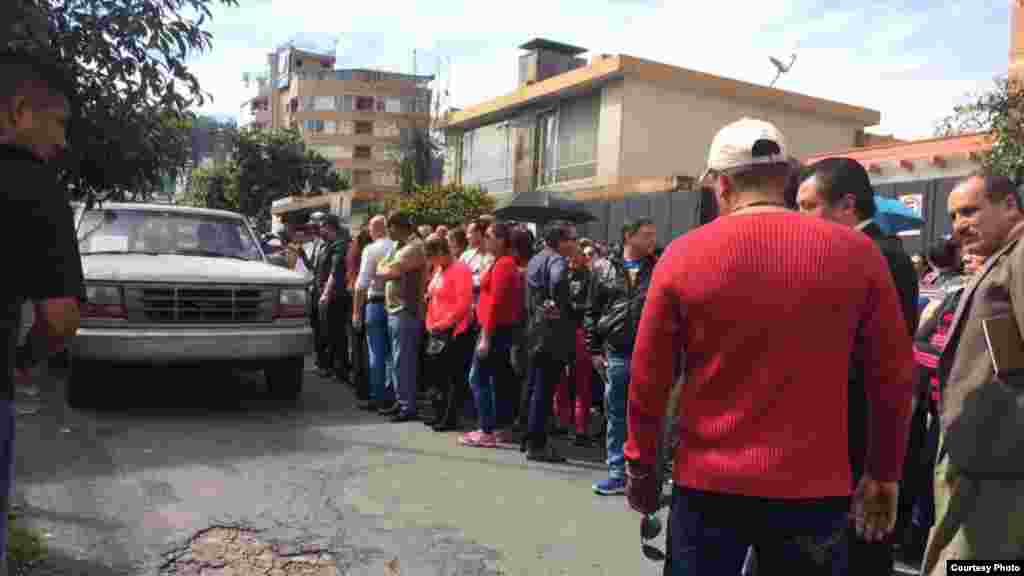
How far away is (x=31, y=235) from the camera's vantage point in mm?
2324

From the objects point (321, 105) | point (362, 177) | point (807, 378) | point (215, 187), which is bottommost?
point (807, 378)

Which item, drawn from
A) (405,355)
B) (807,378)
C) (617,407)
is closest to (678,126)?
(405,355)

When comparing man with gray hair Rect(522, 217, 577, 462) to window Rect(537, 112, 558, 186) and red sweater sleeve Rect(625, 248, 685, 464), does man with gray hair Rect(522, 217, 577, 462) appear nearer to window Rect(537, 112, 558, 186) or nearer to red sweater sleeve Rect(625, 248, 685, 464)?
red sweater sleeve Rect(625, 248, 685, 464)

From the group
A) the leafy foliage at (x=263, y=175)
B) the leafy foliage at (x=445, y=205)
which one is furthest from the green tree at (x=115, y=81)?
the leafy foliage at (x=263, y=175)

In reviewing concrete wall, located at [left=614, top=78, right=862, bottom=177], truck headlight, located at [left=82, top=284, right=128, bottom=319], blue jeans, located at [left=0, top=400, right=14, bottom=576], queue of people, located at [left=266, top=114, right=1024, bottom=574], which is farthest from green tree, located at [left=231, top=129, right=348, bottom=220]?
queue of people, located at [left=266, top=114, right=1024, bottom=574]

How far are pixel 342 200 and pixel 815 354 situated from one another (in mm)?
28874

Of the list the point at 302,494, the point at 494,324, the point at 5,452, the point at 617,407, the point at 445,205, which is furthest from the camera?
the point at 445,205

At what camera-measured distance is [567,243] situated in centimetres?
658

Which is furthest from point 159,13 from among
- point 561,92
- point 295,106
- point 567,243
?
point 295,106

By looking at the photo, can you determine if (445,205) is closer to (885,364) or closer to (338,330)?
(338,330)

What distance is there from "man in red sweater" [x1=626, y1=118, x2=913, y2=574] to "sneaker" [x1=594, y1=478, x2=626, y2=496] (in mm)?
3352

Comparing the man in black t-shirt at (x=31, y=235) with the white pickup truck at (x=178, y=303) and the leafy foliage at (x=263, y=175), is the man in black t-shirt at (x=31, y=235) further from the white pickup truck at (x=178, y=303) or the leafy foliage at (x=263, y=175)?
the leafy foliage at (x=263, y=175)

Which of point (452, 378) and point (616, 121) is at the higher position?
point (616, 121)

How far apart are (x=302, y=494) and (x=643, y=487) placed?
11.1 ft
